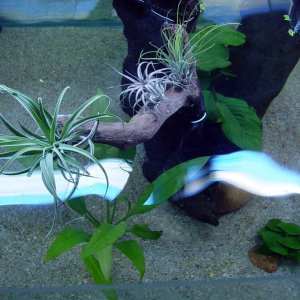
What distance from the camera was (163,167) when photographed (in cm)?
144

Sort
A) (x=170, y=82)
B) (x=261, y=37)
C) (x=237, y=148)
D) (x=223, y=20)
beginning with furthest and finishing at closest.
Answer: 1. (x=223, y=20)
2. (x=261, y=37)
3. (x=237, y=148)
4. (x=170, y=82)

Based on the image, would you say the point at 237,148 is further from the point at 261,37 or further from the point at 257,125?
the point at 261,37

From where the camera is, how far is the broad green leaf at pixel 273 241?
1305mm

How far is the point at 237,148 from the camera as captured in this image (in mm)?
1507

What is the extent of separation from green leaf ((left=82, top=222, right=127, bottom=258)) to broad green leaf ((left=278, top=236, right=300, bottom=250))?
48 cm

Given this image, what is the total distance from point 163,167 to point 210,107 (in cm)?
27

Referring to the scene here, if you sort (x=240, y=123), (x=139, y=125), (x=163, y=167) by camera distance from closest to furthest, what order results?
(x=139, y=125) → (x=163, y=167) → (x=240, y=123)

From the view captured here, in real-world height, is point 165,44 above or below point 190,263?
above

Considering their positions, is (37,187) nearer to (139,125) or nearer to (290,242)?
(139,125)

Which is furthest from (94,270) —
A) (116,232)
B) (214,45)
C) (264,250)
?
(214,45)

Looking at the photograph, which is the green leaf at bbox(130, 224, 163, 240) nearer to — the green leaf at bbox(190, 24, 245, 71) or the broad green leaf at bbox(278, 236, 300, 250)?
the broad green leaf at bbox(278, 236, 300, 250)

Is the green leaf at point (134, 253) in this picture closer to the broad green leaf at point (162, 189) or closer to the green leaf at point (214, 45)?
the broad green leaf at point (162, 189)

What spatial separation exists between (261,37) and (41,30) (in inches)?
38.0

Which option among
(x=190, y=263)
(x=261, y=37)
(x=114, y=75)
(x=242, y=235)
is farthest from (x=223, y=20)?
(x=190, y=263)
